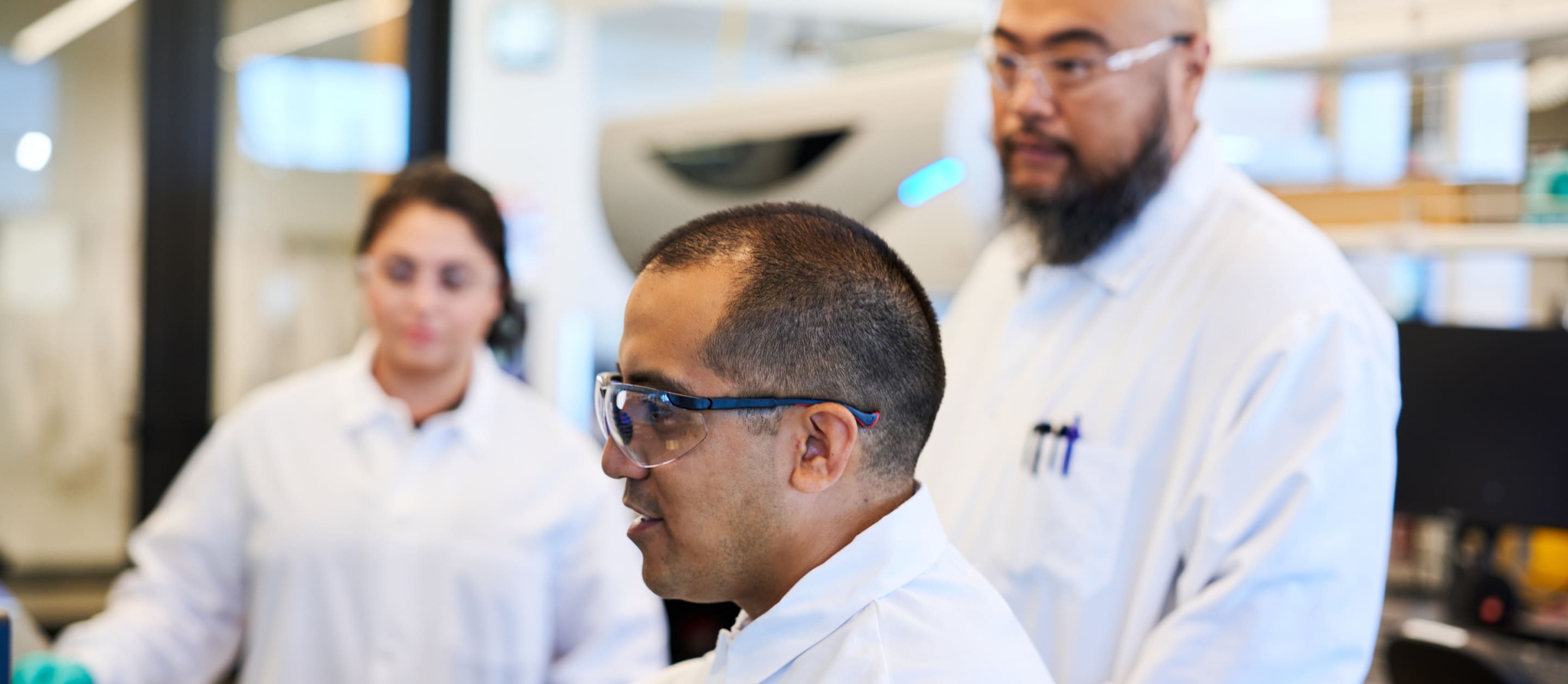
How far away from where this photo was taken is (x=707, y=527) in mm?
909

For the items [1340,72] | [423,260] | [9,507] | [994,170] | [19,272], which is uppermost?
[1340,72]

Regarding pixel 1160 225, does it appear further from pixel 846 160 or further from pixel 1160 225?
pixel 846 160

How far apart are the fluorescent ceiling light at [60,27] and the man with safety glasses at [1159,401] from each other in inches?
136

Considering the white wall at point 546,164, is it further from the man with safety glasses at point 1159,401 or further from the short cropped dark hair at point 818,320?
the short cropped dark hair at point 818,320

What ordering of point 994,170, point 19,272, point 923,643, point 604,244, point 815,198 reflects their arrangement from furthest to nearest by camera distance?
1. point 604,244
2. point 19,272
3. point 815,198
4. point 994,170
5. point 923,643

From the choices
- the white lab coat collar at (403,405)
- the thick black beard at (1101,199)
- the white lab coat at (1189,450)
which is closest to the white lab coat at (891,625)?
the white lab coat at (1189,450)

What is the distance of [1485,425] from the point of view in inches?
98.1

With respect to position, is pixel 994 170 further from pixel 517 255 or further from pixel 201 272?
pixel 201 272

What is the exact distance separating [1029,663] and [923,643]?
80 mm

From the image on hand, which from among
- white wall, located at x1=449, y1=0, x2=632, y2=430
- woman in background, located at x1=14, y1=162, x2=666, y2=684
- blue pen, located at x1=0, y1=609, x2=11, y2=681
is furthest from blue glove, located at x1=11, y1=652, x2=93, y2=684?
white wall, located at x1=449, y1=0, x2=632, y2=430

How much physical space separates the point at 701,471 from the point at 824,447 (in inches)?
3.5

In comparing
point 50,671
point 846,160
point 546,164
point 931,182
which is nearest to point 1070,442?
point 931,182

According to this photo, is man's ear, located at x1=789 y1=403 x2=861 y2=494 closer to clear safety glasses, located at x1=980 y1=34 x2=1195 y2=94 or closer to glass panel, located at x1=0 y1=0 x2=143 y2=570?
clear safety glasses, located at x1=980 y1=34 x2=1195 y2=94

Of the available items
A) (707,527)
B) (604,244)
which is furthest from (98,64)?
(707,527)
